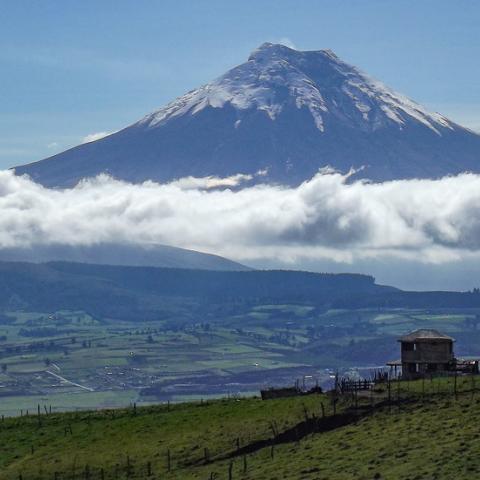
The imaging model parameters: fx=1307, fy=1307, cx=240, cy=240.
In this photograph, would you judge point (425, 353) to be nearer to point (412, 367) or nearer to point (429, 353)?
point (429, 353)

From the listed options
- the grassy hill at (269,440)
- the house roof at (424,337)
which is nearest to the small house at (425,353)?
the house roof at (424,337)

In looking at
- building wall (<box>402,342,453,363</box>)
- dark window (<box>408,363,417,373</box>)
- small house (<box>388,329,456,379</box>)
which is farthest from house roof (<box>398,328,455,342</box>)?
dark window (<box>408,363,417,373</box>)

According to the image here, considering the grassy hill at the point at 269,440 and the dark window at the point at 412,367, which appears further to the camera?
the dark window at the point at 412,367

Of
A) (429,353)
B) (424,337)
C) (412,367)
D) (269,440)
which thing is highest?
(424,337)

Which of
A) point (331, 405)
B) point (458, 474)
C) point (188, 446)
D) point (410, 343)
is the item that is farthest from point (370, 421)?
point (410, 343)

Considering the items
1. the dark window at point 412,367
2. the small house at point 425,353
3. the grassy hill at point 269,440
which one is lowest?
the grassy hill at point 269,440

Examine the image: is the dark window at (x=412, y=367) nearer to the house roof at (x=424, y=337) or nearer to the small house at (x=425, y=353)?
the small house at (x=425, y=353)

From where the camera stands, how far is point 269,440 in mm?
104875

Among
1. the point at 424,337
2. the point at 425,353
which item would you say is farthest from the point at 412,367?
the point at 424,337

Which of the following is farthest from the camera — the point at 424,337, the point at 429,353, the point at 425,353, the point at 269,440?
the point at 424,337

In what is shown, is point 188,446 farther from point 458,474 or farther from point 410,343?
point 410,343

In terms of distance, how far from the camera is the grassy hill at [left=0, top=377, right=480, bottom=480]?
88.3m

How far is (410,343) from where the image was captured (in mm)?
147750

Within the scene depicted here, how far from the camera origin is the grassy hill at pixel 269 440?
8831 cm
